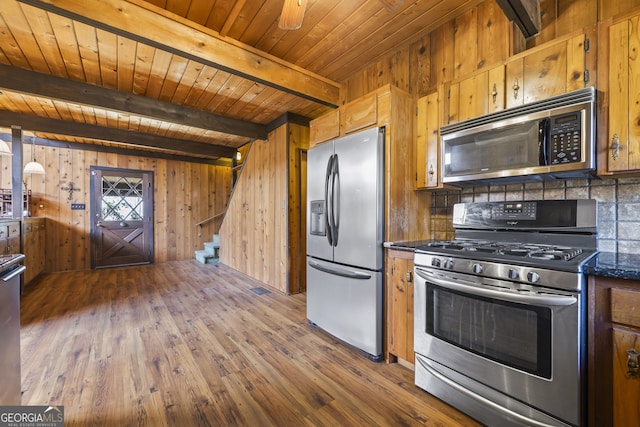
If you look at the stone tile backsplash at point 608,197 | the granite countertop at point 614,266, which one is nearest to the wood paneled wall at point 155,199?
the stone tile backsplash at point 608,197

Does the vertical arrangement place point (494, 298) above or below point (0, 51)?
below

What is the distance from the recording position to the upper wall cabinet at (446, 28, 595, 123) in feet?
4.92

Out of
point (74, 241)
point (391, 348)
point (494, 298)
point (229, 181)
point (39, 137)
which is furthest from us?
point (229, 181)

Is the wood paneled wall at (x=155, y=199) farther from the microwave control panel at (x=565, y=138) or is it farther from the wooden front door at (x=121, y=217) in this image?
the microwave control panel at (x=565, y=138)

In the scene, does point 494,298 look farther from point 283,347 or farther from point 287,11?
point 287,11

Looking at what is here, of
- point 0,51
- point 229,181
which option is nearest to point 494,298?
point 0,51

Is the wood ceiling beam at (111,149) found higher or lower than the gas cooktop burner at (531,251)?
higher

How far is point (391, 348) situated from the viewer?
6.82 feet

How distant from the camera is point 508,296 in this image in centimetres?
Answer: 137

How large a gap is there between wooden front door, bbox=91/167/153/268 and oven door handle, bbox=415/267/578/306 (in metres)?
6.38

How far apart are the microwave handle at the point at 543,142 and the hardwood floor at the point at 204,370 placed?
1.56 m

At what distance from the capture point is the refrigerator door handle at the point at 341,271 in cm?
219

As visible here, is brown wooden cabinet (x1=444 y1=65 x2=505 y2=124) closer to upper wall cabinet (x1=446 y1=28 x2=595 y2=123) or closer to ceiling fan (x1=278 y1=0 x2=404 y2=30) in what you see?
upper wall cabinet (x1=446 y1=28 x2=595 y2=123)

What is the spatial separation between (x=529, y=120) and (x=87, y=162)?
7260mm
